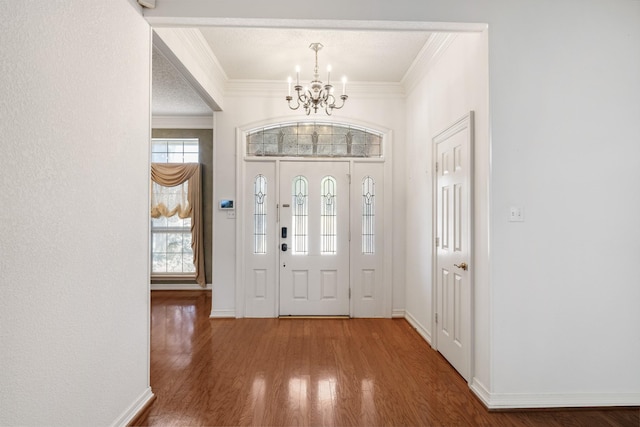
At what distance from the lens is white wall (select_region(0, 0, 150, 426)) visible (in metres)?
1.37

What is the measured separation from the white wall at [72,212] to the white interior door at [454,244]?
7.96ft

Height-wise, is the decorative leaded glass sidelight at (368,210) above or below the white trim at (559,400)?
above

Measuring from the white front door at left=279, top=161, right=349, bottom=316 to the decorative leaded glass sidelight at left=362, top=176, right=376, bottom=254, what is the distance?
23 centimetres

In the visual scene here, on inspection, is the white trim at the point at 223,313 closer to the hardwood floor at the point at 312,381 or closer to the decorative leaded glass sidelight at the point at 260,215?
the hardwood floor at the point at 312,381

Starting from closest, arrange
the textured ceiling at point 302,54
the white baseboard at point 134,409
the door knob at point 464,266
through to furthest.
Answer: the white baseboard at point 134,409, the door knob at point 464,266, the textured ceiling at point 302,54

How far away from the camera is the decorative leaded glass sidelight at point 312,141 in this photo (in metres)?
4.70

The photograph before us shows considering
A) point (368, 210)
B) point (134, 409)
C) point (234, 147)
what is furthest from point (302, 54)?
point (134, 409)

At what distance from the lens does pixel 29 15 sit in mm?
1438

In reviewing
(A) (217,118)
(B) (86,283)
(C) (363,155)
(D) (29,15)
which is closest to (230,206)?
(A) (217,118)

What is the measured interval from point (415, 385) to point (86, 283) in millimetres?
2377

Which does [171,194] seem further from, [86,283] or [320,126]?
[86,283]

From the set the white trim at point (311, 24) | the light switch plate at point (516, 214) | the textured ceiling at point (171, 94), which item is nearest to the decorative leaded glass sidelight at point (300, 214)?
the textured ceiling at point (171, 94)

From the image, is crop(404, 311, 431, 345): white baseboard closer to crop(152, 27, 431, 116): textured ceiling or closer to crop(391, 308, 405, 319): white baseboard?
crop(391, 308, 405, 319): white baseboard

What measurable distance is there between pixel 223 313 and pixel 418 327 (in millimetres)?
2438
